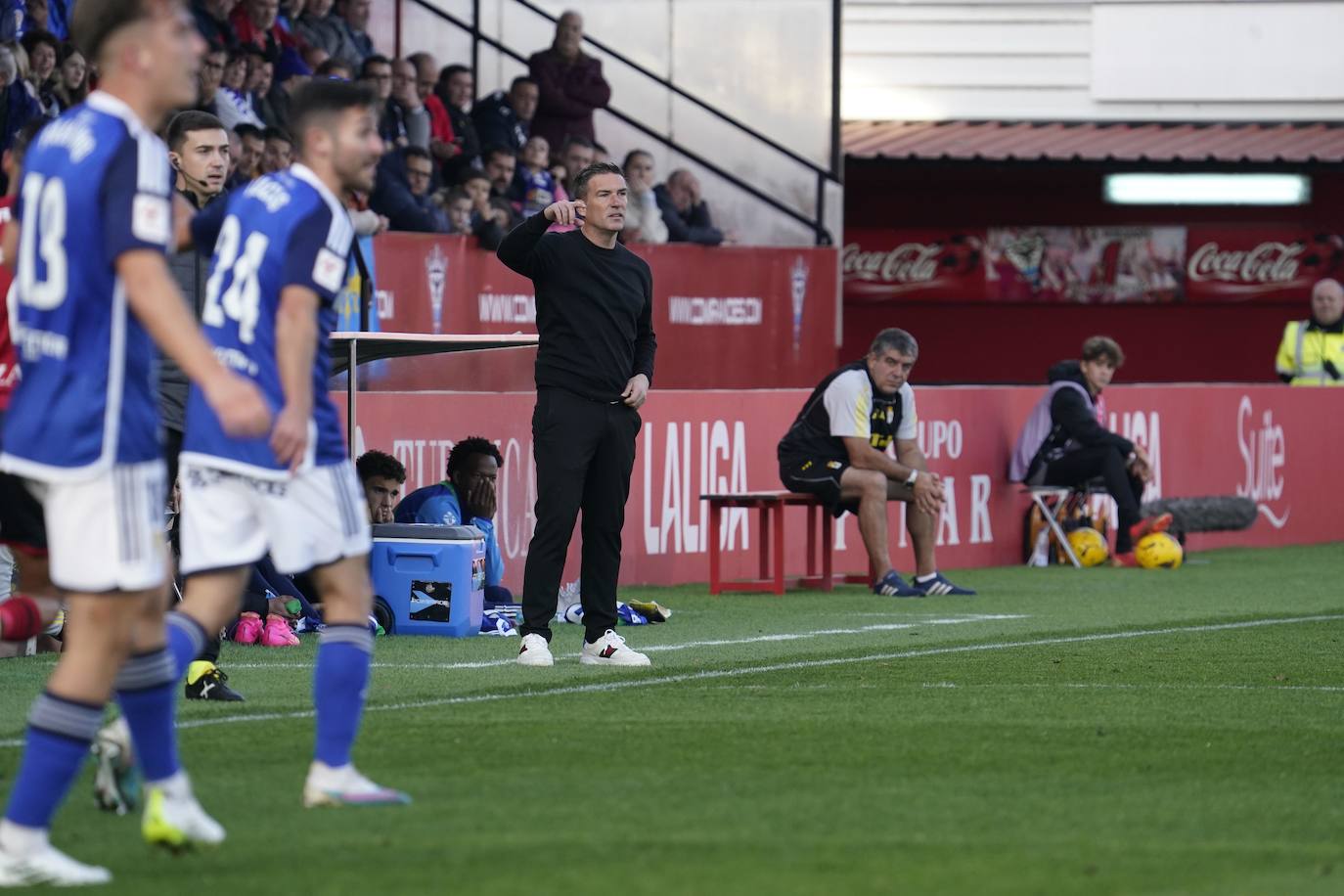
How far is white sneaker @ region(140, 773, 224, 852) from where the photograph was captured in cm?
549

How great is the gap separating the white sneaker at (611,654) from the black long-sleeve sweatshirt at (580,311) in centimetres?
99

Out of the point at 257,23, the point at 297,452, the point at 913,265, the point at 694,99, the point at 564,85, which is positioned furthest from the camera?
the point at 913,265

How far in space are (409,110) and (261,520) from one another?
12.5 metres

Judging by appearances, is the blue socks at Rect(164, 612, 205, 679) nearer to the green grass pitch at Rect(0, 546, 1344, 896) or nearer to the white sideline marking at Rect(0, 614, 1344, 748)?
the green grass pitch at Rect(0, 546, 1344, 896)

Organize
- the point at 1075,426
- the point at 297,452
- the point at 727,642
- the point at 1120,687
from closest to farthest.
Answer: the point at 297,452, the point at 1120,687, the point at 727,642, the point at 1075,426

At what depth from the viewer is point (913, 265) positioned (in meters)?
28.6

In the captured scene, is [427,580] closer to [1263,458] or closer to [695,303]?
[695,303]

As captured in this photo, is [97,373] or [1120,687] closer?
[97,373]

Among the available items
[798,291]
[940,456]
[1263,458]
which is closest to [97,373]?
[940,456]

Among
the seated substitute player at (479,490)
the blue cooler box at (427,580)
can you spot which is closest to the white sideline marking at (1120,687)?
the blue cooler box at (427,580)

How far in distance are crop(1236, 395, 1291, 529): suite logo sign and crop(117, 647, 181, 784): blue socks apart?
16345 mm

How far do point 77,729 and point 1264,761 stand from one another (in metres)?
3.71

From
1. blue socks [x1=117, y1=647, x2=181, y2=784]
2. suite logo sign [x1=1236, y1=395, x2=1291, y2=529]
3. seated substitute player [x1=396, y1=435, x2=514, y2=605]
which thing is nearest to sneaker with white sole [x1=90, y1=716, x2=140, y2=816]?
blue socks [x1=117, y1=647, x2=181, y2=784]

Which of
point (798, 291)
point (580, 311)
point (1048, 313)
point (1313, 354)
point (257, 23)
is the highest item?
point (257, 23)
